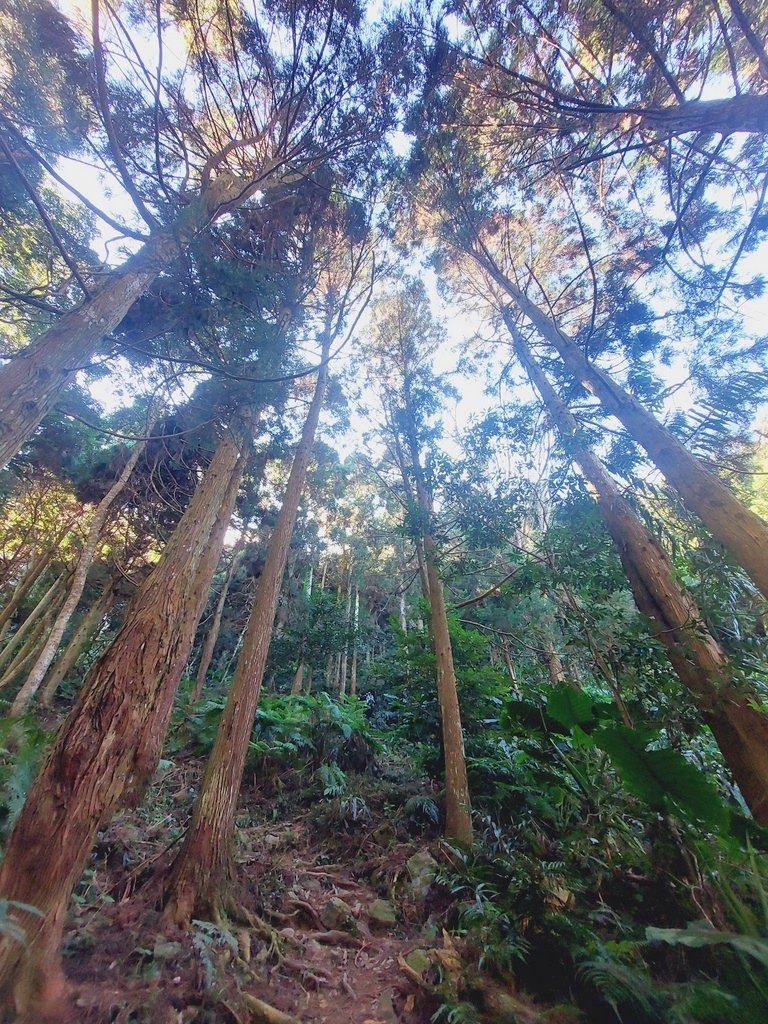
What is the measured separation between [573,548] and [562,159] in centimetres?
551

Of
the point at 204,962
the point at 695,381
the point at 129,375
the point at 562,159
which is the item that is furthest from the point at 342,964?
the point at 129,375

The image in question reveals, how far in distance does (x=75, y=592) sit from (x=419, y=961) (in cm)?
882

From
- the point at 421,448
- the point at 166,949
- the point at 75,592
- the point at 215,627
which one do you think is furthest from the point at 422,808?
the point at 215,627

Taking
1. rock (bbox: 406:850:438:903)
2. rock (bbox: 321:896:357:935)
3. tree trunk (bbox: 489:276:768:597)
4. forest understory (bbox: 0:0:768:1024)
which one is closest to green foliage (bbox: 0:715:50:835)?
forest understory (bbox: 0:0:768:1024)

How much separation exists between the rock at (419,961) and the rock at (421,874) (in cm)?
67

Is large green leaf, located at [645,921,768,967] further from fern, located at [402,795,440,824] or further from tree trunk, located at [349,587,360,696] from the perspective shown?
tree trunk, located at [349,587,360,696]

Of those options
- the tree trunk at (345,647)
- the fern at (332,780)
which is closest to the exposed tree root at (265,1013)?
the fern at (332,780)

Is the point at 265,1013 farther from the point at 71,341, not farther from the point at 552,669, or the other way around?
the point at 552,669

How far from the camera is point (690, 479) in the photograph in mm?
3861

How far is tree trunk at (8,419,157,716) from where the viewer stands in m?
7.58

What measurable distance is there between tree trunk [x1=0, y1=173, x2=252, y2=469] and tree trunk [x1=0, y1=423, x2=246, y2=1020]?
1.70 meters

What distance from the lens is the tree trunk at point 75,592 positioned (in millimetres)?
7582

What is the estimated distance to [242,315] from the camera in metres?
6.30

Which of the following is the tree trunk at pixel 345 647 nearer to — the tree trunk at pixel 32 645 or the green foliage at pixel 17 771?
the tree trunk at pixel 32 645
